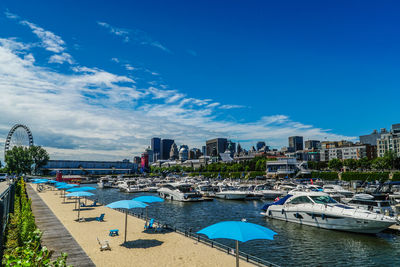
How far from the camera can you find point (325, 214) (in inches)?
1221

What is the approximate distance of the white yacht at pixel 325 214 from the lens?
2781cm

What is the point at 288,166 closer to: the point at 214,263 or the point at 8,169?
the point at 8,169

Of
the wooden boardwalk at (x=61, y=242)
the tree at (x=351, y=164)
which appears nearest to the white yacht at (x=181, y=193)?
the wooden boardwalk at (x=61, y=242)

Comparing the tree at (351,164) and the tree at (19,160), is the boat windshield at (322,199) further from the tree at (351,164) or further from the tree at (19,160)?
the tree at (351,164)

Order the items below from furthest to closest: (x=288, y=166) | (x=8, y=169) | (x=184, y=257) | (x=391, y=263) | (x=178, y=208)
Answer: (x=288, y=166) → (x=8, y=169) → (x=178, y=208) → (x=391, y=263) → (x=184, y=257)

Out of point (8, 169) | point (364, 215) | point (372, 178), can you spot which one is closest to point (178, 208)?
point (364, 215)

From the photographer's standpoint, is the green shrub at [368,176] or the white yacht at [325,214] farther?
the green shrub at [368,176]

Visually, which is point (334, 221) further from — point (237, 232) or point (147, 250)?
point (237, 232)

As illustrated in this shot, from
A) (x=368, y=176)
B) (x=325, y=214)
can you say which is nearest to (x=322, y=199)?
(x=325, y=214)

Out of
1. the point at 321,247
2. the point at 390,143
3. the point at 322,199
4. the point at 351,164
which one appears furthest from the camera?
the point at 390,143

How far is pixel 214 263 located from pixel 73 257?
8.35 metres

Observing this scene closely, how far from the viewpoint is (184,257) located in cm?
1853

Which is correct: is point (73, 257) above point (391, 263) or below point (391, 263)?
above

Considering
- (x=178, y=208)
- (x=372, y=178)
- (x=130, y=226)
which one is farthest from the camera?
(x=372, y=178)
